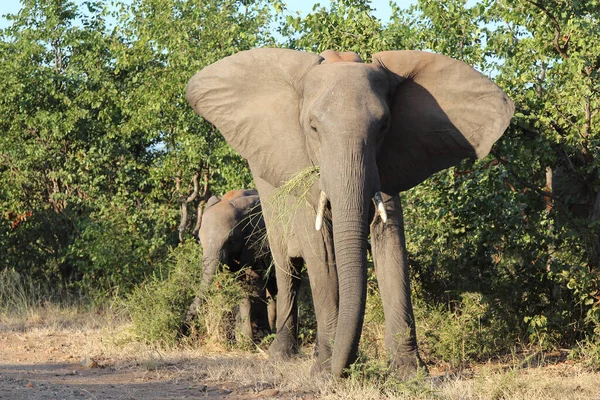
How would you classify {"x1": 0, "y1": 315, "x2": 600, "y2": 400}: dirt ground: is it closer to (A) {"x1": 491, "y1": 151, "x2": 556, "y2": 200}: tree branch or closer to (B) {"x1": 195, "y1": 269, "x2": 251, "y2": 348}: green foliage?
(B) {"x1": 195, "y1": 269, "x2": 251, "y2": 348}: green foliage

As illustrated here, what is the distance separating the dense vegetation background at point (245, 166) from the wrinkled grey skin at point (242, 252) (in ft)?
1.14

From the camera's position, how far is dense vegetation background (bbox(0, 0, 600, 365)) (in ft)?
27.7

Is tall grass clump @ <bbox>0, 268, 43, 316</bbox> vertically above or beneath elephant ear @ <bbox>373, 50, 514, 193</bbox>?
beneath

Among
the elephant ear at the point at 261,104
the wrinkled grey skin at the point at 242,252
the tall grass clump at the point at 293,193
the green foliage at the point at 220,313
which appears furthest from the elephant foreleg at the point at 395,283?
the wrinkled grey skin at the point at 242,252

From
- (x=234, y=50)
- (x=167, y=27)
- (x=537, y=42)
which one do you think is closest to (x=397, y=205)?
(x=537, y=42)

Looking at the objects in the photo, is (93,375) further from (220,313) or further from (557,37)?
(557,37)

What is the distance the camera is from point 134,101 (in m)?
13.6

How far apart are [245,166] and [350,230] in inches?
266

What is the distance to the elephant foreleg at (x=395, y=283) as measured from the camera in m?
7.17

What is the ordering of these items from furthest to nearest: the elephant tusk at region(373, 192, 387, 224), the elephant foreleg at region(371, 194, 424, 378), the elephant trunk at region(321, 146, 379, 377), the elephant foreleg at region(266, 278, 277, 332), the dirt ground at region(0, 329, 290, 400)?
the elephant foreleg at region(266, 278, 277, 332) < the elephant foreleg at region(371, 194, 424, 378) < the dirt ground at region(0, 329, 290, 400) < the elephant tusk at region(373, 192, 387, 224) < the elephant trunk at region(321, 146, 379, 377)

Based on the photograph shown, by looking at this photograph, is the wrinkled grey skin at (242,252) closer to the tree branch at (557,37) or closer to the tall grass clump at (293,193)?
the tall grass clump at (293,193)

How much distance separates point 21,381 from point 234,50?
632cm

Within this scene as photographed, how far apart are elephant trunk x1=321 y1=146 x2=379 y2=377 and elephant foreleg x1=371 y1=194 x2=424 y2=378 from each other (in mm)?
1019

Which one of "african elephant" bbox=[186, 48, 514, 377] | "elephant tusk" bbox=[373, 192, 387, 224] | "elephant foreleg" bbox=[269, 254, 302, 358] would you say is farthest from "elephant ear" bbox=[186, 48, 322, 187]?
"elephant foreleg" bbox=[269, 254, 302, 358]
